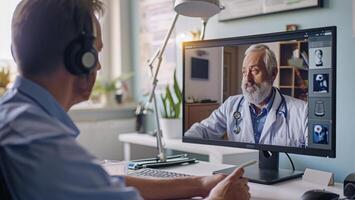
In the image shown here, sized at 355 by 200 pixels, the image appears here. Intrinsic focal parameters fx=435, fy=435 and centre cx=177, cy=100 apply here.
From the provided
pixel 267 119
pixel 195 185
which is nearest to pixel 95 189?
pixel 195 185

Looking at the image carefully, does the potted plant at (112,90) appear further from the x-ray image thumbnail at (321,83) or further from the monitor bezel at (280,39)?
the x-ray image thumbnail at (321,83)

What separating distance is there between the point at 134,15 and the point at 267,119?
169 centimetres

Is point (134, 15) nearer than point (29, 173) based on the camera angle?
No

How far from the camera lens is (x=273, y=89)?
1362 millimetres

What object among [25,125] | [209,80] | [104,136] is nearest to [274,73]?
[209,80]

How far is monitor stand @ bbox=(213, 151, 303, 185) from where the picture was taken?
1.36 metres

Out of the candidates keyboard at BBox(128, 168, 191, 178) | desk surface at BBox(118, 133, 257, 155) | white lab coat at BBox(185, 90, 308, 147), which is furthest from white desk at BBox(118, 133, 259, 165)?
keyboard at BBox(128, 168, 191, 178)

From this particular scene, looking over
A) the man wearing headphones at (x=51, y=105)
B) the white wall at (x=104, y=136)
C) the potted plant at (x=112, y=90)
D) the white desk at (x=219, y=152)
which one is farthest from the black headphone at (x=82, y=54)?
the potted plant at (x=112, y=90)

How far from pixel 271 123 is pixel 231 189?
345 millimetres

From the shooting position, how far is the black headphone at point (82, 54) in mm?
778

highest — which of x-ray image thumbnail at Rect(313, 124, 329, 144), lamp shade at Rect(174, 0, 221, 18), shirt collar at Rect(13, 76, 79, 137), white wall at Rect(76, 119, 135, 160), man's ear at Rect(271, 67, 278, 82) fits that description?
lamp shade at Rect(174, 0, 221, 18)

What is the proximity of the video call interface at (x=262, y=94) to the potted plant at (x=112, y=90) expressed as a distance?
1250 millimetres

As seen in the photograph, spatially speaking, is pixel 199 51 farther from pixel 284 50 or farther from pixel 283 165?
pixel 283 165

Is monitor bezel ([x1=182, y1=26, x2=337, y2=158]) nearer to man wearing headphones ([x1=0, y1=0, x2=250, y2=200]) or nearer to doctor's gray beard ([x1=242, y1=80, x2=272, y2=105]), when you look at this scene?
doctor's gray beard ([x1=242, y1=80, x2=272, y2=105])
